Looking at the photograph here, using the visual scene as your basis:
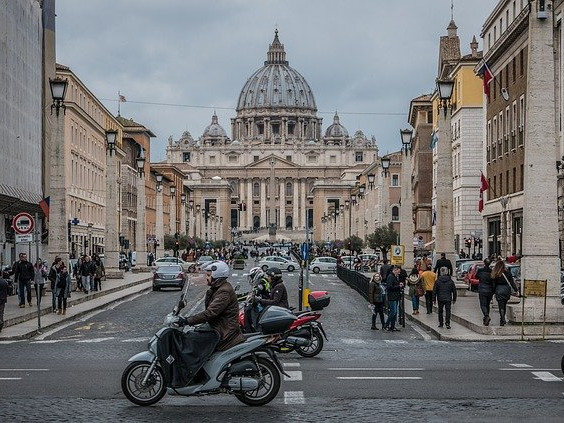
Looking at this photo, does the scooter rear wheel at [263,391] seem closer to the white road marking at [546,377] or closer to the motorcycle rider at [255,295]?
the white road marking at [546,377]

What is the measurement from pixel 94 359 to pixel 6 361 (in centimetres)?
143

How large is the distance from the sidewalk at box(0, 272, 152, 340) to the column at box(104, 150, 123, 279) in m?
5.10

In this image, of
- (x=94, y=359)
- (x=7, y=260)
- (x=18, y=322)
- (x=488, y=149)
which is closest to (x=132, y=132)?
(x=488, y=149)

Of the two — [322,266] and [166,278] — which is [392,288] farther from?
[322,266]

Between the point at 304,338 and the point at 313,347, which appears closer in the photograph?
the point at 304,338

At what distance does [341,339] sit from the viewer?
2612cm

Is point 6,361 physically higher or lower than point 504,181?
lower

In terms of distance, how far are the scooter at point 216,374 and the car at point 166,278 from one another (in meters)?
39.8

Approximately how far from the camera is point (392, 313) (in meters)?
28.9

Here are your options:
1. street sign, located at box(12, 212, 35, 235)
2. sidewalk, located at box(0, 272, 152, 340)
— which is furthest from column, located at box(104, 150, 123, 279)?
street sign, located at box(12, 212, 35, 235)

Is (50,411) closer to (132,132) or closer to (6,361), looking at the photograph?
(6,361)

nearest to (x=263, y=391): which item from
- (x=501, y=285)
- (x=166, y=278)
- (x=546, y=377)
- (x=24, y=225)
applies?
(x=546, y=377)

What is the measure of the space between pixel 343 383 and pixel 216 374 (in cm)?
319

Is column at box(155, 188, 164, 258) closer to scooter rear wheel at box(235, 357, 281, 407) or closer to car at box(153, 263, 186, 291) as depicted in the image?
car at box(153, 263, 186, 291)
